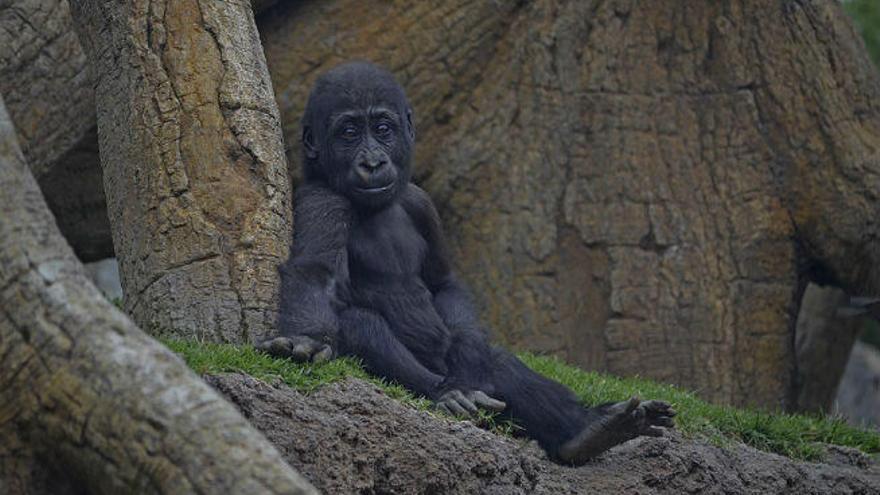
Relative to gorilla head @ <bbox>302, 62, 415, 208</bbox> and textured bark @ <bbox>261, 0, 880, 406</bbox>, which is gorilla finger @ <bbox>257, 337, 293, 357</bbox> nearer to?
gorilla head @ <bbox>302, 62, 415, 208</bbox>

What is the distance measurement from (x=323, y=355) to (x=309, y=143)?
144 centimetres

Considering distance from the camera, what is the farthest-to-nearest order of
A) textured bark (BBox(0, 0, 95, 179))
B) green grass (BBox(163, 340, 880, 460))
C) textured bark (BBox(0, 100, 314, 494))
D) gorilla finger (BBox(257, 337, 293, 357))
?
textured bark (BBox(0, 0, 95, 179))
gorilla finger (BBox(257, 337, 293, 357))
green grass (BBox(163, 340, 880, 460))
textured bark (BBox(0, 100, 314, 494))

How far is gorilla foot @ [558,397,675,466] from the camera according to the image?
5980mm

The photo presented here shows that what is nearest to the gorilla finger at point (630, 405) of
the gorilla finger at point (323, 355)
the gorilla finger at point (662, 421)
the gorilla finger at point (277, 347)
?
the gorilla finger at point (662, 421)

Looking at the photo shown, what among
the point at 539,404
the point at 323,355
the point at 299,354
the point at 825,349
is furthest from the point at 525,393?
the point at 825,349

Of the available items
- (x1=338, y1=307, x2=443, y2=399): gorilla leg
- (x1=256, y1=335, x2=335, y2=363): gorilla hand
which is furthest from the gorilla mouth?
(x1=256, y1=335, x2=335, y2=363): gorilla hand

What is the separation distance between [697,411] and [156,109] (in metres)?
2.87

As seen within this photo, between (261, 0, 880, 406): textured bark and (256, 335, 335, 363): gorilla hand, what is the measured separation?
12.2 feet

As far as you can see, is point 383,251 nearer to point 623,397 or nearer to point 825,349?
point 623,397

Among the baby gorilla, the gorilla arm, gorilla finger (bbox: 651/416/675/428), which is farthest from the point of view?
the baby gorilla

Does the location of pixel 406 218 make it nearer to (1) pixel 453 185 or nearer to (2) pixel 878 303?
(1) pixel 453 185

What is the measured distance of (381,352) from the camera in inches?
249

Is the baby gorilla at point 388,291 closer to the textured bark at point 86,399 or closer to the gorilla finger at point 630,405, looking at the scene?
the gorilla finger at point 630,405

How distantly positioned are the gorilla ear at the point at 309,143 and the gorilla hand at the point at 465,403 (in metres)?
1.47
